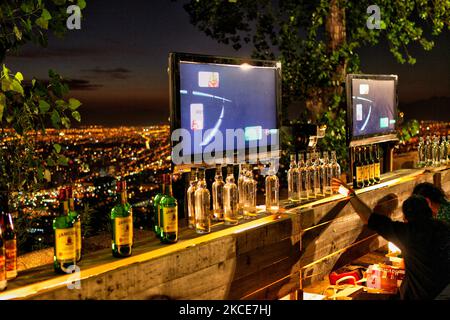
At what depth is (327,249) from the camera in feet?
10.4

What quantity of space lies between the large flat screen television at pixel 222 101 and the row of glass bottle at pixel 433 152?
2.39 meters

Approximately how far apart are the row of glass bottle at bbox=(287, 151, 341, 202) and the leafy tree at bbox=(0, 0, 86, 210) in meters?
1.34

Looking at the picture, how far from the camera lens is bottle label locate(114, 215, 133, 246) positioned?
6.68 ft

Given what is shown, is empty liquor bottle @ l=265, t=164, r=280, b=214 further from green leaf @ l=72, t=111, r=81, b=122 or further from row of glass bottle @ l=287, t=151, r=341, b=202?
green leaf @ l=72, t=111, r=81, b=122

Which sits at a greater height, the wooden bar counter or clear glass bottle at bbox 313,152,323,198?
clear glass bottle at bbox 313,152,323,198

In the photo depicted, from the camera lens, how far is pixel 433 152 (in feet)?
16.4

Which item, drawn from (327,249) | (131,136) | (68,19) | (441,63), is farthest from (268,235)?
(441,63)

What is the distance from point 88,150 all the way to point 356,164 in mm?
1900

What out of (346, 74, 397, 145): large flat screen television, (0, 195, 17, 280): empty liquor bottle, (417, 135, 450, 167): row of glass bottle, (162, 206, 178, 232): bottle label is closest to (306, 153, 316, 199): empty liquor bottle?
(346, 74, 397, 145): large flat screen television

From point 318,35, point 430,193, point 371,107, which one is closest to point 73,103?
point 430,193

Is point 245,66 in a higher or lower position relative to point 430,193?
higher

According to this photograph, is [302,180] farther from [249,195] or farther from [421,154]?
[421,154]

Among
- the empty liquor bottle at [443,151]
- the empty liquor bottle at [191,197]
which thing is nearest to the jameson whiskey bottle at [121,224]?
the empty liquor bottle at [191,197]

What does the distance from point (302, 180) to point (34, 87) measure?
5.44 feet
